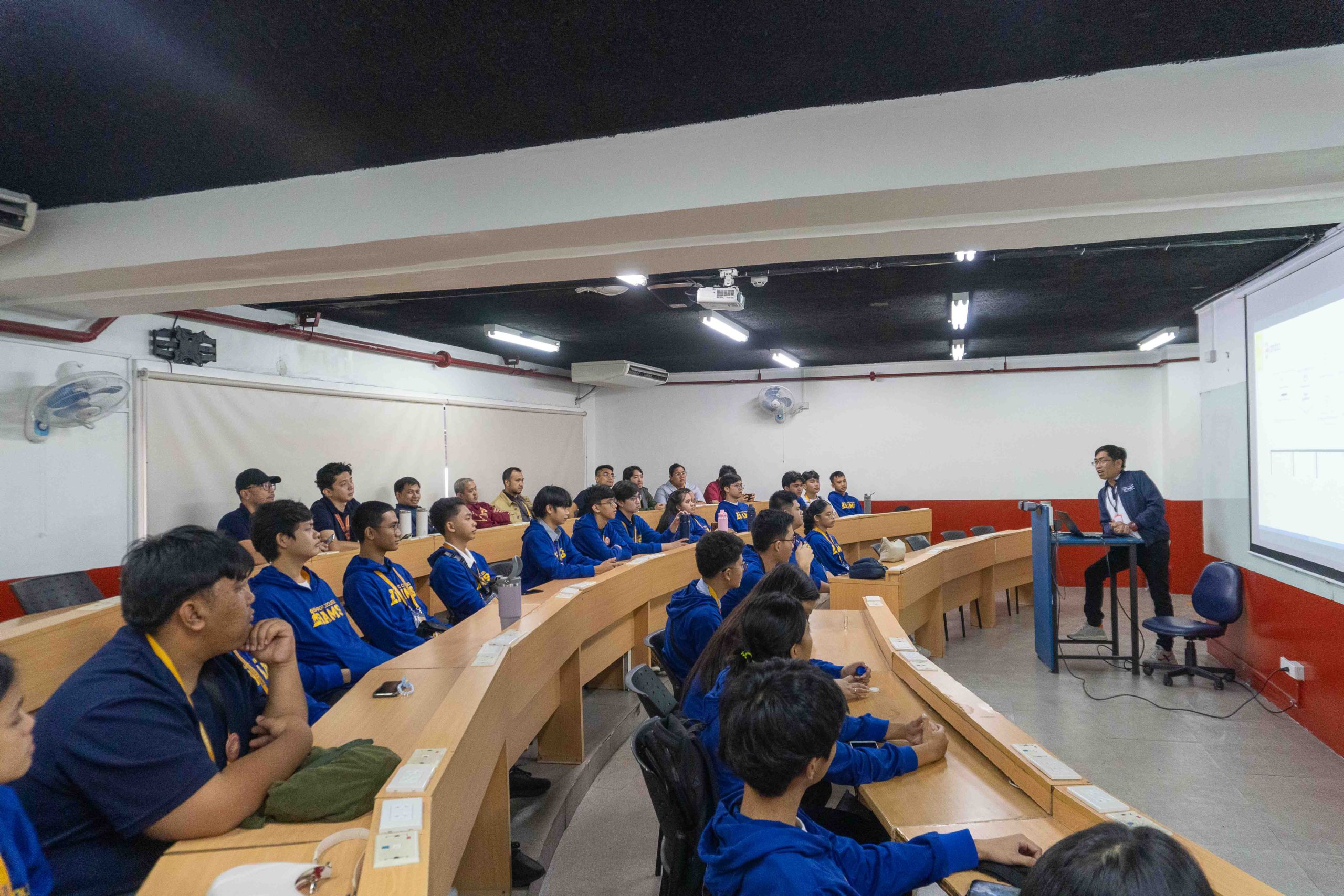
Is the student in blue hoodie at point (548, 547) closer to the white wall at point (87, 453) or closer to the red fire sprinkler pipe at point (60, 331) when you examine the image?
the white wall at point (87, 453)

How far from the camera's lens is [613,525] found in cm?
596

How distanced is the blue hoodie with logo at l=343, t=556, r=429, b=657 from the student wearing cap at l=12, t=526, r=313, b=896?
5.09 ft

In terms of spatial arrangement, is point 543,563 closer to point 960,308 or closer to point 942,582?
point 942,582

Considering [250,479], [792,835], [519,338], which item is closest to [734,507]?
[519,338]

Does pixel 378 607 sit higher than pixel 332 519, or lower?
lower

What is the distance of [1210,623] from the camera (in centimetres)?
516

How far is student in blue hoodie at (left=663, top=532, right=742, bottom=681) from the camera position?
277 centimetres

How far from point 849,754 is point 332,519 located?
15.1 feet

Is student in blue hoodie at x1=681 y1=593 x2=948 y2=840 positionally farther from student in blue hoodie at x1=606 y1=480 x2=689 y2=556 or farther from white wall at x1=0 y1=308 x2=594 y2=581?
white wall at x1=0 y1=308 x2=594 y2=581

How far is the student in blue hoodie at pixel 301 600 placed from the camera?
2551 millimetres

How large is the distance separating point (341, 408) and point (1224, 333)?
710 centimetres

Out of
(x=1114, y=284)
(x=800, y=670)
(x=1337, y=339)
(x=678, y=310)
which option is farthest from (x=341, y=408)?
(x=1337, y=339)

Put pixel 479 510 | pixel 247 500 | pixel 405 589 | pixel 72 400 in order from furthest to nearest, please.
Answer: pixel 479 510 < pixel 247 500 < pixel 72 400 < pixel 405 589

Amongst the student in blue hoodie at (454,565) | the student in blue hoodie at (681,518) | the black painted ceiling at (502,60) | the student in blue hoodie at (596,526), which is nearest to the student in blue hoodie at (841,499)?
the student in blue hoodie at (681,518)
